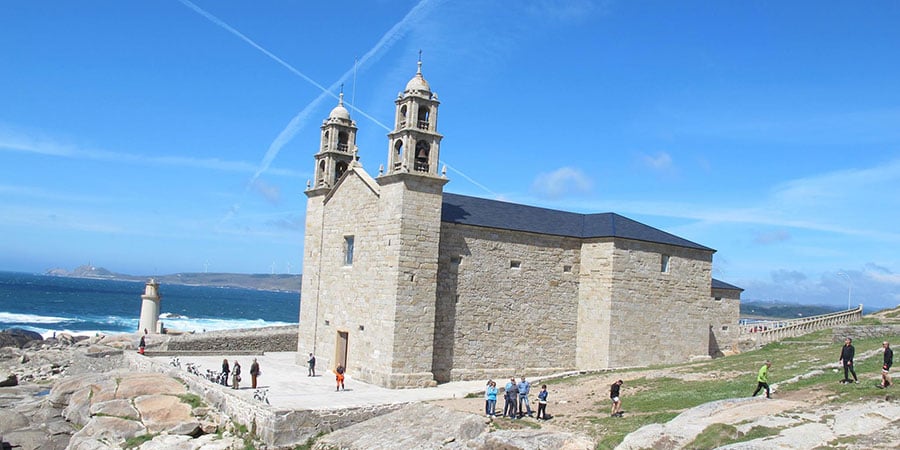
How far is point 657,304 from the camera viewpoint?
32219 millimetres

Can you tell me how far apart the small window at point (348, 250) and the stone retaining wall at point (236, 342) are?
1046 centimetres

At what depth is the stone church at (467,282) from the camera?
1091 inches

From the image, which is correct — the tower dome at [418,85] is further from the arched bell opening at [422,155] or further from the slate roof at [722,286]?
the slate roof at [722,286]

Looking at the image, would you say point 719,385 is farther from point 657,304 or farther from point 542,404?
point 657,304

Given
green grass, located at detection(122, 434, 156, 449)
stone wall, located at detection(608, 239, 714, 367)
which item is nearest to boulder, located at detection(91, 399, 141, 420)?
green grass, located at detection(122, 434, 156, 449)

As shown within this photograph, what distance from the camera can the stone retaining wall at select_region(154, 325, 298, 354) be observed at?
39625mm

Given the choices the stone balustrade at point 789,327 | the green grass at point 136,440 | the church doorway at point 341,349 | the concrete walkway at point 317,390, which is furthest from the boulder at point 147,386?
the stone balustrade at point 789,327

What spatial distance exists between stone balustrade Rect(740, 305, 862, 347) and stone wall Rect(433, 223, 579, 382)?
1031 centimetres

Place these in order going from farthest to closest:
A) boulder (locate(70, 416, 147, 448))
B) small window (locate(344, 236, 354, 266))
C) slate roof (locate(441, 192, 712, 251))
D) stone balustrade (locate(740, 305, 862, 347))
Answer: stone balustrade (locate(740, 305, 862, 347)), small window (locate(344, 236, 354, 266)), slate roof (locate(441, 192, 712, 251)), boulder (locate(70, 416, 147, 448))

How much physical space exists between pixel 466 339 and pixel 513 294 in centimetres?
290

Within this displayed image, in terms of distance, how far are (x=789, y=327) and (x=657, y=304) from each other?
28.8 feet

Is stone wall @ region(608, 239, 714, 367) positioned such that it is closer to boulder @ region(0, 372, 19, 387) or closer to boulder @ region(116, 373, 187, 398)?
boulder @ region(116, 373, 187, 398)

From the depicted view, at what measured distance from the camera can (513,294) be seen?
30.6 metres

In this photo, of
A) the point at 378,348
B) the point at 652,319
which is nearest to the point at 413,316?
the point at 378,348
